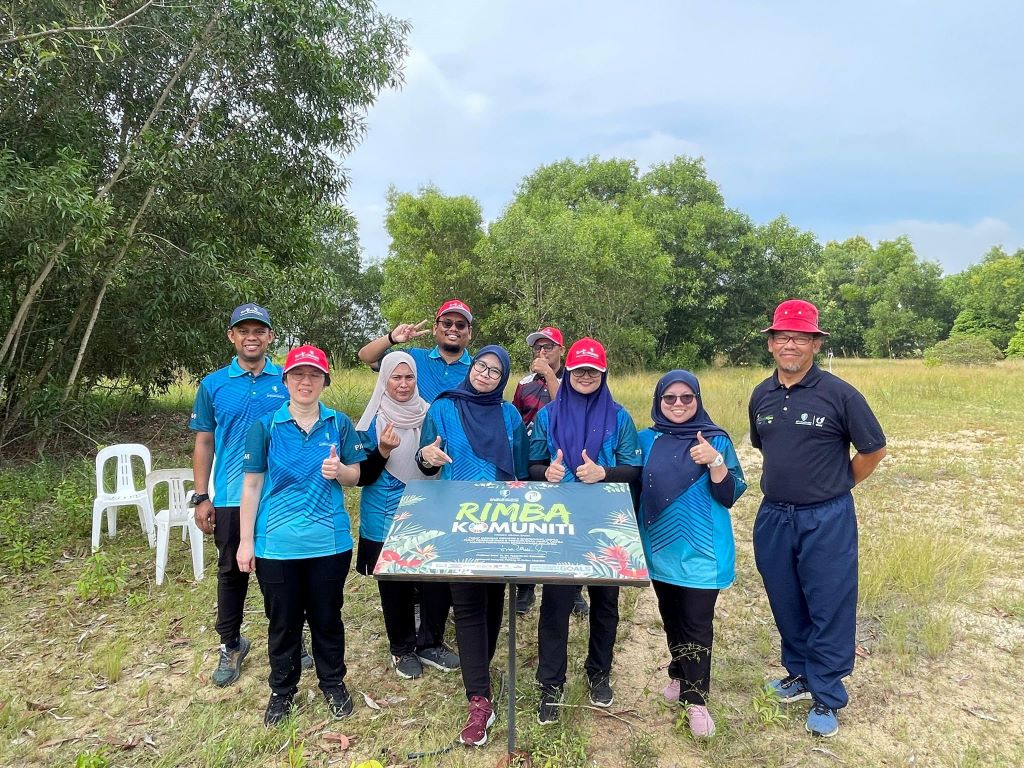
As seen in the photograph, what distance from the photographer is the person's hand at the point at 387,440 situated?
9.18 feet

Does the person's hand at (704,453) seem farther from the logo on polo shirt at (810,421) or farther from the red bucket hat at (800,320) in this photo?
the red bucket hat at (800,320)

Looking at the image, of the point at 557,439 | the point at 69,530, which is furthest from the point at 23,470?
the point at 557,439

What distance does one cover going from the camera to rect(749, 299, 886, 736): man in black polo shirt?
266cm

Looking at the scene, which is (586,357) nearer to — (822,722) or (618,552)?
(618,552)

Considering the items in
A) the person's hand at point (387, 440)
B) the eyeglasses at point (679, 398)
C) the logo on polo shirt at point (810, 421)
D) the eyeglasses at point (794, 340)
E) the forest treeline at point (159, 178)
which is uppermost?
the forest treeline at point (159, 178)

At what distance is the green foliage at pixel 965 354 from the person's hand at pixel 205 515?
2320cm

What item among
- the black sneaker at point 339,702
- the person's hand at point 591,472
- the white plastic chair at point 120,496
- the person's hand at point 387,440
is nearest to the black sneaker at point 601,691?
the person's hand at point 591,472

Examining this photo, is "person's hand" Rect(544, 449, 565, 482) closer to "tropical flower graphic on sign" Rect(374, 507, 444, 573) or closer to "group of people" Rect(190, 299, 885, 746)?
"group of people" Rect(190, 299, 885, 746)

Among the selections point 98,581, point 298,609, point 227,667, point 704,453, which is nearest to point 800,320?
point 704,453

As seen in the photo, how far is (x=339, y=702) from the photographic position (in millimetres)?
2836

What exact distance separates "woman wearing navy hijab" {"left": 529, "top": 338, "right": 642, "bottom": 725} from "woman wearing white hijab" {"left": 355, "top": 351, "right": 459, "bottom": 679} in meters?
0.64

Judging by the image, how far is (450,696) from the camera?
3008mm

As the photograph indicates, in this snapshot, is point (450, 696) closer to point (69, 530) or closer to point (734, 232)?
point (69, 530)

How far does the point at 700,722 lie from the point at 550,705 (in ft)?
2.25
